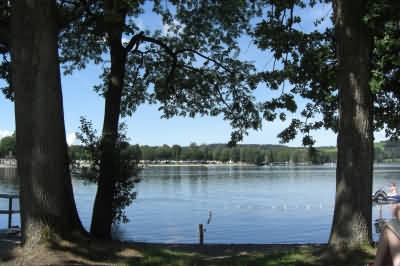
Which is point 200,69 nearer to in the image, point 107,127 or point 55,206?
point 107,127

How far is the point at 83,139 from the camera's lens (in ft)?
48.4

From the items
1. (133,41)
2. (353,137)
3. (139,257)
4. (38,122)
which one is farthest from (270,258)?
(133,41)

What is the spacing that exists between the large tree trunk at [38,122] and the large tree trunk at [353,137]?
5289mm

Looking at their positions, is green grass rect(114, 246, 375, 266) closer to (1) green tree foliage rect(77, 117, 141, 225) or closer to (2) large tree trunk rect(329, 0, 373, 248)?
(2) large tree trunk rect(329, 0, 373, 248)

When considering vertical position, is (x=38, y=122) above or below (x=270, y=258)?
above

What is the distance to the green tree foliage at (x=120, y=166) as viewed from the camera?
48.4 feet

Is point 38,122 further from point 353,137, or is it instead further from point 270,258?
point 353,137

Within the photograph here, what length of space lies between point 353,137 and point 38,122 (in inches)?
231

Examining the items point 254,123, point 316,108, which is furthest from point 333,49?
point 254,123

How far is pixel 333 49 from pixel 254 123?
4.27 meters

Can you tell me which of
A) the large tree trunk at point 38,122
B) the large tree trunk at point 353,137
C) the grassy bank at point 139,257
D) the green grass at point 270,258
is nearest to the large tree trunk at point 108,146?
the grassy bank at point 139,257

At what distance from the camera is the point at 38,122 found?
325 inches

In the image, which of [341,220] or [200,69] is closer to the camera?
[341,220]

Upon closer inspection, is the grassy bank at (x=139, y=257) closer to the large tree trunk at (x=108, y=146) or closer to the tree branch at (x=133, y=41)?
the large tree trunk at (x=108, y=146)
